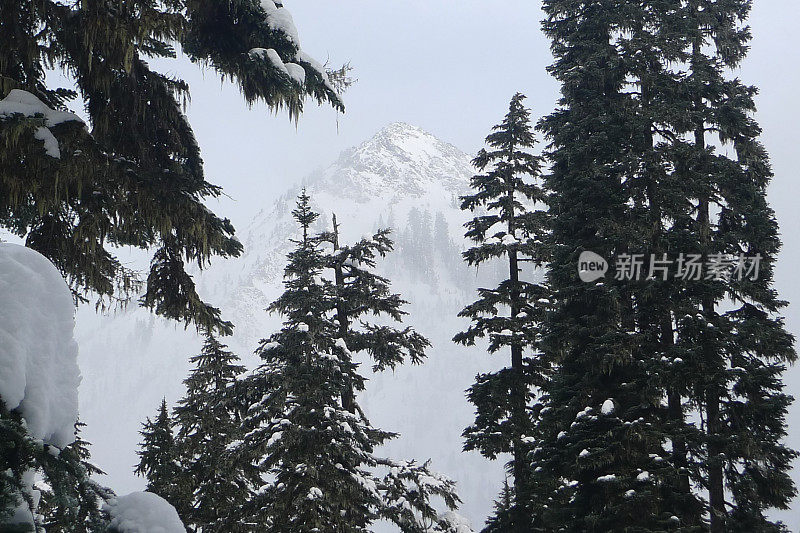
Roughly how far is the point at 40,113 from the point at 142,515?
4427 mm

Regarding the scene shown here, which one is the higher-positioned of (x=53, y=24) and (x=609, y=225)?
(x=609, y=225)

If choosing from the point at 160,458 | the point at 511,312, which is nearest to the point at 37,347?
the point at 511,312

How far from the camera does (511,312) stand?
1504cm

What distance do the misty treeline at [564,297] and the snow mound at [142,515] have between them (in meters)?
4.60

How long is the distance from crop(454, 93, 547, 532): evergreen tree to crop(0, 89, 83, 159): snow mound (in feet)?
33.1

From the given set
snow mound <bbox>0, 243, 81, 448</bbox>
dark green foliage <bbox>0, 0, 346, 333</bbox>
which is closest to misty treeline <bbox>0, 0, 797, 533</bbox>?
dark green foliage <bbox>0, 0, 346, 333</bbox>

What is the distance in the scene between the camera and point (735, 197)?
13.4 meters

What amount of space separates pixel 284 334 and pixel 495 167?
24.9 feet

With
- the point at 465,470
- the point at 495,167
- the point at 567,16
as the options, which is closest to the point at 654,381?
the point at 495,167

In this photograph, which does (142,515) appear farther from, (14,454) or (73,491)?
(14,454)

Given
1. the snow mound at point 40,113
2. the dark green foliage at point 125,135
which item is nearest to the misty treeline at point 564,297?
the dark green foliage at point 125,135

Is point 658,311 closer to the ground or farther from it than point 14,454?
farther from it

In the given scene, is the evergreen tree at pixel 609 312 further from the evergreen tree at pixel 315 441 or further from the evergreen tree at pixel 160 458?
the evergreen tree at pixel 160 458

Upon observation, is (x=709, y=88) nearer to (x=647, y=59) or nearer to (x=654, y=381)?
(x=647, y=59)
